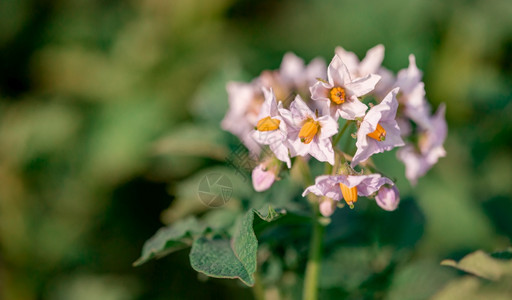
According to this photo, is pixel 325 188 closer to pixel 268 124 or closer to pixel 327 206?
pixel 327 206

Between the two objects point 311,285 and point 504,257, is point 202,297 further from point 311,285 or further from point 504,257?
point 504,257

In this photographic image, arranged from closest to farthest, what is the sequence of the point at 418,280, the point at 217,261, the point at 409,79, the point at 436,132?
the point at 217,261
the point at 409,79
the point at 436,132
the point at 418,280

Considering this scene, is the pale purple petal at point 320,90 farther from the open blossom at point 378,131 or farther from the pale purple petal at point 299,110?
the open blossom at point 378,131

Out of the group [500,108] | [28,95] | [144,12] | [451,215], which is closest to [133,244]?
[28,95]

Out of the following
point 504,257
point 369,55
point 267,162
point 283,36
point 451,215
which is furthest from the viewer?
point 283,36

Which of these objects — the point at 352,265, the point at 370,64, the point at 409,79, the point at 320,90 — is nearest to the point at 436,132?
the point at 409,79

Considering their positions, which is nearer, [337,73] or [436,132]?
[337,73]

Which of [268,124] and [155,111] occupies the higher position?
[268,124]
